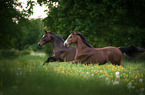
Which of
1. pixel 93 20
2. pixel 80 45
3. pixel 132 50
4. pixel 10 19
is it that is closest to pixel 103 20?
pixel 93 20

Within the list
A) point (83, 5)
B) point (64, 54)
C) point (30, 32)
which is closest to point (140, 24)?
point (83, 5)

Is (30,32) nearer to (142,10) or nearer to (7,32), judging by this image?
(7,32)

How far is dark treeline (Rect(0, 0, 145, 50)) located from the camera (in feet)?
45.0

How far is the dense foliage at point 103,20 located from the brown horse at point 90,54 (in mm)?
4854

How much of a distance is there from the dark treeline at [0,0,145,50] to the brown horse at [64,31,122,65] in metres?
4.92

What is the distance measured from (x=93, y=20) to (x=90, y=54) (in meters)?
6.67

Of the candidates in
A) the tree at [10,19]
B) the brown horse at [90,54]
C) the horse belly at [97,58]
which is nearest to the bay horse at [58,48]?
the brown horse at [90,54]

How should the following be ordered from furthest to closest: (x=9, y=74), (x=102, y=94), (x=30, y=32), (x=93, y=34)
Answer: (x=30, y=32)
(x=93, y=34)
(x=9, y=74)
(x=102, y=94)

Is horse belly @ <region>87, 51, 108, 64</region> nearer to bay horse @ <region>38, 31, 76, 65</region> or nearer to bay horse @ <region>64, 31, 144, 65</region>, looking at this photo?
bay horse @ <region>64, 31, 144, 65</region>

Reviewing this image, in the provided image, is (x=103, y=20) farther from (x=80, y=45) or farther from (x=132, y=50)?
(x=80, y=45)

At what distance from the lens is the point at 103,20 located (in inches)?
582

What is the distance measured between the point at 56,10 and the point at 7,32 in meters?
5.57

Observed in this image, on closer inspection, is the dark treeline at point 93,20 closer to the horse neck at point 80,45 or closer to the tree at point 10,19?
the tree at point 10,19

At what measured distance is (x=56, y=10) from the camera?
15.8 metres
